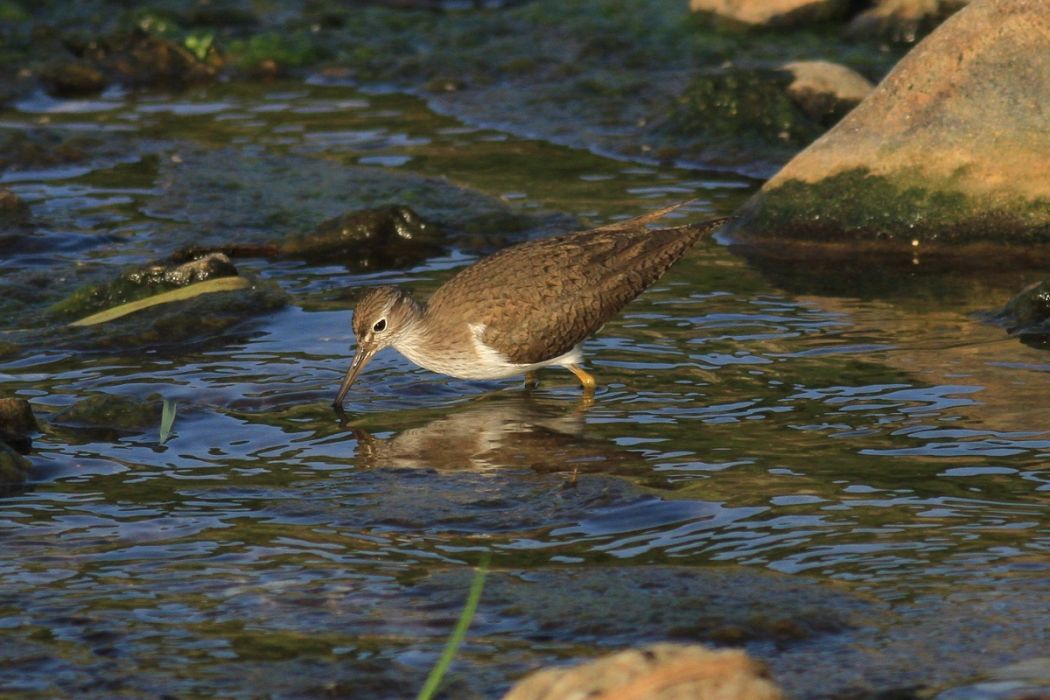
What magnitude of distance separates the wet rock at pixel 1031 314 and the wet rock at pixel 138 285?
444 cm

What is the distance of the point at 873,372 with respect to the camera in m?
8.49

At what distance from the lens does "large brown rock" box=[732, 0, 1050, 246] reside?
1054 centimetres

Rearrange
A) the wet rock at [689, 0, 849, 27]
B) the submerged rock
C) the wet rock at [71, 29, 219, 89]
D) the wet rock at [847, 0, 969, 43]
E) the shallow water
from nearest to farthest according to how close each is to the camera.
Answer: the shallow water < the submerged rock < the wet rock at [847, 0, 969, 43] < the wet rock at [689, 0, 849, 27] < the wet rock at [71, 29, 219, 89]

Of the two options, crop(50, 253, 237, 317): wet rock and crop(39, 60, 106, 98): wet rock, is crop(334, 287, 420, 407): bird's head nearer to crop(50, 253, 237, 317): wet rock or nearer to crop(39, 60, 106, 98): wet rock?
crop(50, 253, 237, 317): wet rock

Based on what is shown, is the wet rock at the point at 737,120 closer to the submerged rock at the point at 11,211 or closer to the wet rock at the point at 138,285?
the wet rock at the point at 138,285

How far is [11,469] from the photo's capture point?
7.19 meters

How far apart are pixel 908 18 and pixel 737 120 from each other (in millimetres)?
2832

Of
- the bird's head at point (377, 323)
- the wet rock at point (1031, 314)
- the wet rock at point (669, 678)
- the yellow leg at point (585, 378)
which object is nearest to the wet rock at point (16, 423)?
the bird's head at point (377, 323)

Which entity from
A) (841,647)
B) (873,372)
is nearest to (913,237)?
(873,372)

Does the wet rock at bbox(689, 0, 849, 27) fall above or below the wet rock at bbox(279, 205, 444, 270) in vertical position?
above

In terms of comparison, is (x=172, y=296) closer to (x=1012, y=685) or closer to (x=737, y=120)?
(x=737, y=120)

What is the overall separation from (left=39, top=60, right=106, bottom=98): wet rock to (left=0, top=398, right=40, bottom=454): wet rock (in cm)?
901

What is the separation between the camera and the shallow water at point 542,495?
5.40 meters

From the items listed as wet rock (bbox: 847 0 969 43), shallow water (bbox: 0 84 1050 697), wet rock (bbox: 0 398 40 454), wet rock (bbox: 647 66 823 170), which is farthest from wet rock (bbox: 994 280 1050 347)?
wet rock (bbox: 847 0 969 43)
